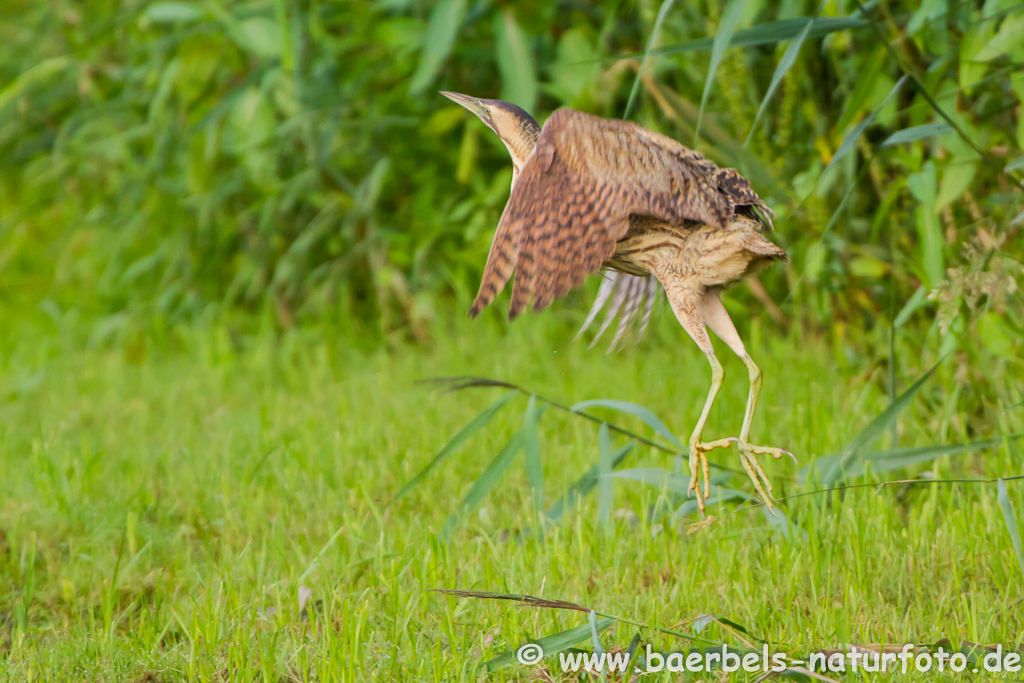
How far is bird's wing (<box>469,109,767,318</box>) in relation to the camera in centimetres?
158

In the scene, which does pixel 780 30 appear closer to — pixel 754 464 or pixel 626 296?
pixel 626 296

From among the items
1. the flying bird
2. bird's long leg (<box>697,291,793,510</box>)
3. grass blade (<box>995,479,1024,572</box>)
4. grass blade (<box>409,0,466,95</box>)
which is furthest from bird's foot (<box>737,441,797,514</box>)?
grass blade (<box>409,0,466,95</box>)

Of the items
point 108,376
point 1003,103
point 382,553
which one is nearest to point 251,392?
point 108,376

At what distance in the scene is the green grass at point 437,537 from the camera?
7.54ft

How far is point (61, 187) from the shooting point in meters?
6.54

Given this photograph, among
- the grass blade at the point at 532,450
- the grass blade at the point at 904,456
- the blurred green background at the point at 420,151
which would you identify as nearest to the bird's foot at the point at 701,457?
→ the blurred green background at the point at 420,151

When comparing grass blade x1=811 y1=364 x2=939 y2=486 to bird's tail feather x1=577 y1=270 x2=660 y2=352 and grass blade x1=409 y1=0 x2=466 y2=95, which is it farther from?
grass blade x1=409 y1=0 x2=466 y2=95

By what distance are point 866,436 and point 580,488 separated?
2.43 ft

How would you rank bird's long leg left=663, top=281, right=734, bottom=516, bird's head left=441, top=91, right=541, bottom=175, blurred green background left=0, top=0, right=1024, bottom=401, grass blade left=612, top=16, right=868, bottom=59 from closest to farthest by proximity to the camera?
bird's long leg left=663, top=281, right=734, bottom=516
bird's head left=441, top=91, right=541, bottom=175
grass blade left=612, top=16, right=868, bottom=59
blurred green background left=0, top=0, right=1024, bottom=401

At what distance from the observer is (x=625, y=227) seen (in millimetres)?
1566

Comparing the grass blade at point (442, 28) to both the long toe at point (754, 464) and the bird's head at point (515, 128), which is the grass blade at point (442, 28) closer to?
the bird's head at point (515, 128)

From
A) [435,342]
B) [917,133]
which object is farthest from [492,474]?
[435,342]

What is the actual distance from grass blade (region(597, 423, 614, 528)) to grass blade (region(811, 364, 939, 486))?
0.55m

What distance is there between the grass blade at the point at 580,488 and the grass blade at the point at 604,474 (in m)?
0.03
